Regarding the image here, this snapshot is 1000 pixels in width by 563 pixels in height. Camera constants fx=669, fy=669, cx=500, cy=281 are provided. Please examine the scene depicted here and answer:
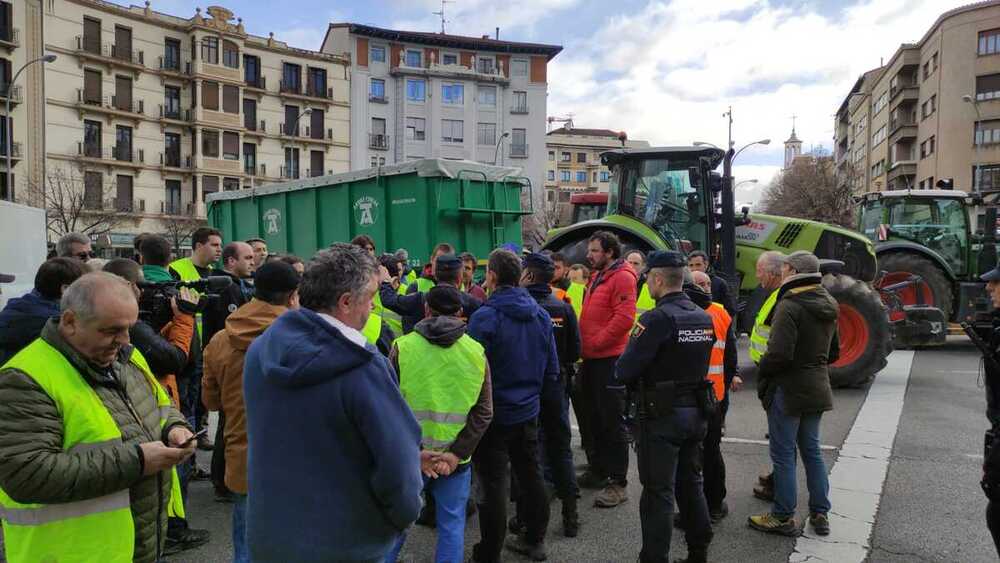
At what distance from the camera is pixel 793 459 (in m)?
4.30

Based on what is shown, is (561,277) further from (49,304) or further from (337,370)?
(337,370)

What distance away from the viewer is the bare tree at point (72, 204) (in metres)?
30.0

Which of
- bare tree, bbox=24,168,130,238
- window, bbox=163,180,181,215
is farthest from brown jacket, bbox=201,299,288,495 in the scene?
window, bbox=163,180,181,215

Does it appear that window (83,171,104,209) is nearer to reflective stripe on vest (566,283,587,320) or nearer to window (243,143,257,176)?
window (243,143,257,176)

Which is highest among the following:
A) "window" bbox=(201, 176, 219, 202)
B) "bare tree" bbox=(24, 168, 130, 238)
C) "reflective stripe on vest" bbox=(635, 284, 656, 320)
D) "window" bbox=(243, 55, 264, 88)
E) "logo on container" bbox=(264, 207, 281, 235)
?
"window" bbox=(243, 55, 264, 88)

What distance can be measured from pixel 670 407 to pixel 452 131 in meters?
49.4

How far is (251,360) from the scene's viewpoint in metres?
2.07

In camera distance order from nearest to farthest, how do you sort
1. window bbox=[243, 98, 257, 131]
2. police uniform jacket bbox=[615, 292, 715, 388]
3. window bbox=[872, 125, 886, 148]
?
1. police uniform jacket bbox=[615, 292, 715, 388]
2. window bbox=[243, 98, 257, 131]
3. window bbox=[872, 125, 886, 148]

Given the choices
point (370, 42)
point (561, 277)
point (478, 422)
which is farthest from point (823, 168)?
point (478, 422)

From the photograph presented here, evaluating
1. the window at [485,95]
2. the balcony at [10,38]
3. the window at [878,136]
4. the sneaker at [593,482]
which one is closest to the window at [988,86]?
the window at [878,136]

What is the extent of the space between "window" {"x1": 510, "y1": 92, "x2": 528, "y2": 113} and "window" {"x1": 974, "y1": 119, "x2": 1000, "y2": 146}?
99.5ft

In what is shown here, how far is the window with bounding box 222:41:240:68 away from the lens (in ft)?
136

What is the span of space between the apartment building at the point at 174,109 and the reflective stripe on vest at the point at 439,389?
113 ft

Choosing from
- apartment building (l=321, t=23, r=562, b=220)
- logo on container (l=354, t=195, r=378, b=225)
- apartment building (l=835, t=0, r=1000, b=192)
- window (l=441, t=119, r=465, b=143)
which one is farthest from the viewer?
window (l=441, t=119, r=465, b=143)
